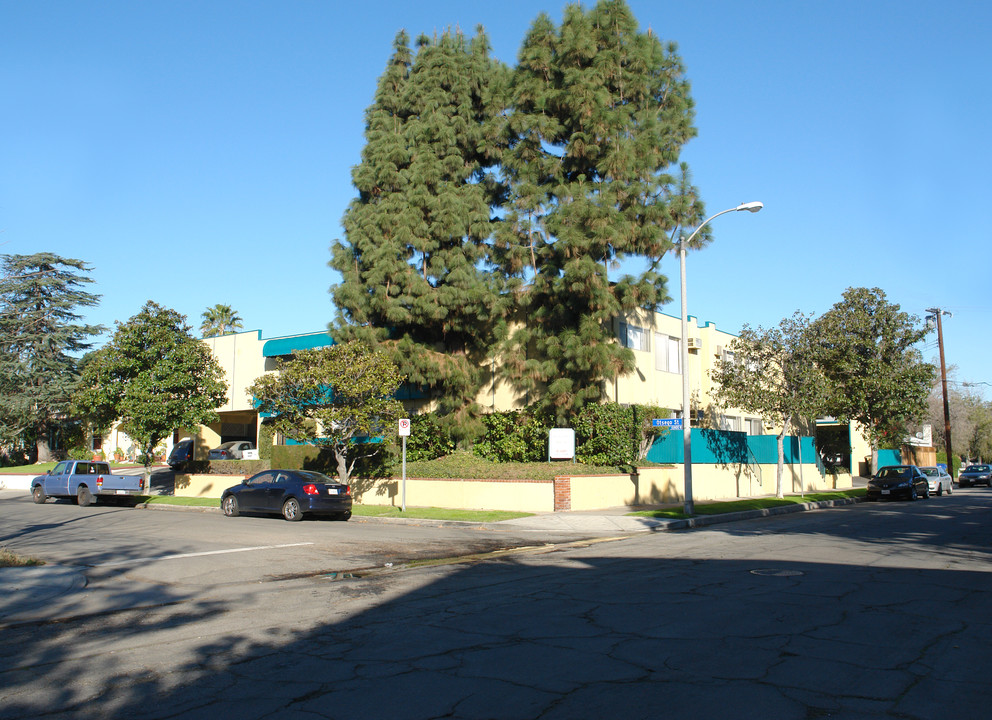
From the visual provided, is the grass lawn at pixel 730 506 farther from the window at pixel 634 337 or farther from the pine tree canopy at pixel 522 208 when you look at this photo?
the window at pixel 634 337

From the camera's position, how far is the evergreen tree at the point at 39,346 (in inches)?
1890

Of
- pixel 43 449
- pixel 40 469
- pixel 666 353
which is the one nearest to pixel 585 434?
pixel 666 353

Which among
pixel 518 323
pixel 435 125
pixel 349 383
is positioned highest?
pixel 435 125

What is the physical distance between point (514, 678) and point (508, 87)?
2651 cm

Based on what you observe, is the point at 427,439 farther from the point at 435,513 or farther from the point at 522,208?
the point at 522,208

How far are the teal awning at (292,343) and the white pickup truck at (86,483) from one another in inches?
347

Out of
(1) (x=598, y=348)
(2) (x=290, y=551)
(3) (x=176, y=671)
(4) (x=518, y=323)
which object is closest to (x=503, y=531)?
(2) (x=290, y=551)

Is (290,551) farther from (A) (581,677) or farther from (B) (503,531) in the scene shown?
(A) (581,677)

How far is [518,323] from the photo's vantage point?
28.5 m

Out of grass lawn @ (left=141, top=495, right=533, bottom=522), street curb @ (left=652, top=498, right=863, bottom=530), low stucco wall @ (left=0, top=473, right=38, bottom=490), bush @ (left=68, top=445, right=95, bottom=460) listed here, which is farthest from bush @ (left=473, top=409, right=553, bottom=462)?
bush @ (left=68, top=445, right=95, bottom=460)

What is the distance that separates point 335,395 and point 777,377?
17.9 m

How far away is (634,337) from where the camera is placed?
30062mm

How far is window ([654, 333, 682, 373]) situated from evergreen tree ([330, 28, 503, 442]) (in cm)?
762

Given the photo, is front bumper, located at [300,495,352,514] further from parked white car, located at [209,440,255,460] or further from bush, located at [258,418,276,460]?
parked white car, located at [209,440,255,460]
